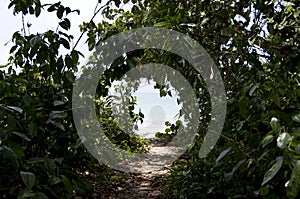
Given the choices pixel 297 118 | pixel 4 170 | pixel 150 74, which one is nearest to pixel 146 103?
pixel 150 74

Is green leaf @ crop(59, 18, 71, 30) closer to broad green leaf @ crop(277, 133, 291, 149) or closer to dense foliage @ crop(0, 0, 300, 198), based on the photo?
dense foliage @ crop(0, 0, 300, 198)

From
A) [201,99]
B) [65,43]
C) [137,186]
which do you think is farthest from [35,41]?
[137,186]

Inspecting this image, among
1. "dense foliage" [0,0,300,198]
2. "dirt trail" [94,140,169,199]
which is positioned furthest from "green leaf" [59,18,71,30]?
"dirt trail" [94,140,169,199]

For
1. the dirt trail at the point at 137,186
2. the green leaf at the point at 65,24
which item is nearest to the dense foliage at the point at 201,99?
the green leaf at the point at 65,24

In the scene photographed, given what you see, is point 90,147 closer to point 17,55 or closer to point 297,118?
point 17,55

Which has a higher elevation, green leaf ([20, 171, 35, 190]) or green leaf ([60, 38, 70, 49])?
green leaf ([60, 38, 70, 49])

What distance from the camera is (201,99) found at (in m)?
1.92

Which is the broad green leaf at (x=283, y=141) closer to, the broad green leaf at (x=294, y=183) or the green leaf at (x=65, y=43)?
the broad green leaf at (x=294, y=183)

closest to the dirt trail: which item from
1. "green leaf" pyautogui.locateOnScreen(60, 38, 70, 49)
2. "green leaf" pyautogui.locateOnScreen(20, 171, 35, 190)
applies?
"green leaf" pyautogui.locateOnScreen(60, 38, 70, 49)

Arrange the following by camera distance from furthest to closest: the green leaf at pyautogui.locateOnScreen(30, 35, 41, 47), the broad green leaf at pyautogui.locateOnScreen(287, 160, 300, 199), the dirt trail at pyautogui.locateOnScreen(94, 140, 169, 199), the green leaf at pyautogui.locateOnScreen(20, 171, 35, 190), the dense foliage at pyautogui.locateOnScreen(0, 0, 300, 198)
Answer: the dirt trail at pyautogui.locateOnScreen(94, 140, 169, 199), the green leaf at pyautogui.locateOnScreen(30, 35, 41, 47), the dense foliage at pyautogui.locateOnScreen(0, 0, 300, 198), the green leaf at pyautogui.locateOnScreen(20, 171, 35, 190), the broad green leaf at pyautogui.locateOnScreen(287, 160, 300, 199)

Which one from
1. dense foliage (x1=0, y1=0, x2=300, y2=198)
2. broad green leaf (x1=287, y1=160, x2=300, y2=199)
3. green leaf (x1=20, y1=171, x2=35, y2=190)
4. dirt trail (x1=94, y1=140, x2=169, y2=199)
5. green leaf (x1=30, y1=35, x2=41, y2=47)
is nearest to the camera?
broad green leaf (x1=287, y1=160, x2=300, y2=199)

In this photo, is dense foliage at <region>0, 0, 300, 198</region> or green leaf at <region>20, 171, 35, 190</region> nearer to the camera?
green leaf at <region>20, 171, 35, 190</region>

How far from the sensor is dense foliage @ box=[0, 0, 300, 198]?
3.34ft

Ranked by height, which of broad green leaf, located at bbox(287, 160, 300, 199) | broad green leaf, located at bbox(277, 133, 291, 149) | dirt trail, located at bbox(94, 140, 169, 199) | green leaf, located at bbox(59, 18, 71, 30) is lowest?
dirt trail, located at bbox(94, 140, 169, 199)
